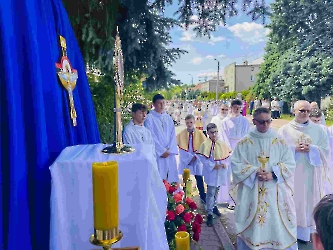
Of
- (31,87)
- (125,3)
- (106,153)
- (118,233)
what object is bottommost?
(118,233)

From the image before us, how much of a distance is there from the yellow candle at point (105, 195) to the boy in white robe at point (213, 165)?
175 inches

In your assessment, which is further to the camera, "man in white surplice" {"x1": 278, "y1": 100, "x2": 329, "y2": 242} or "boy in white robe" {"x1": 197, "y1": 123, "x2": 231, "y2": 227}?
"boy in white robe" {"x1": 197, "y1": 123, "x2": 231, "y2": 227}

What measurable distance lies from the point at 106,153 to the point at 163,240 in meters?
0.51

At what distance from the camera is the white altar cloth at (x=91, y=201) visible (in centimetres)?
133

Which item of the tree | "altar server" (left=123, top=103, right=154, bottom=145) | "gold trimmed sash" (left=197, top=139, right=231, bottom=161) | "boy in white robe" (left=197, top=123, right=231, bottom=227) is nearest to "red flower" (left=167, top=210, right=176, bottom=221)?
the tree

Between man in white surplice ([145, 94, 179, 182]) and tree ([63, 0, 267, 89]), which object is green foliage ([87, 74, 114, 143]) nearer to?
man in white surplice ([145, 94, 179, 182])

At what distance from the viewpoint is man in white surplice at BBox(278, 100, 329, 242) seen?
15.1 ft

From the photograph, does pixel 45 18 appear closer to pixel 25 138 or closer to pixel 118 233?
pixel 25 138

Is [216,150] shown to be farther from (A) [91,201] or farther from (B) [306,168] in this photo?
(A) [91,201]

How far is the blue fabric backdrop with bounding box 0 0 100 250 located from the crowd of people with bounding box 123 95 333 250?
81.3 inches

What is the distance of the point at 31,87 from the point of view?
1412 mm

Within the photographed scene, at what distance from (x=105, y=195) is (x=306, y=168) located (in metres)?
4.44

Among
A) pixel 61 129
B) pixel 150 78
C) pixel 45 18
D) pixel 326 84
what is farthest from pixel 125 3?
pixel 326 84

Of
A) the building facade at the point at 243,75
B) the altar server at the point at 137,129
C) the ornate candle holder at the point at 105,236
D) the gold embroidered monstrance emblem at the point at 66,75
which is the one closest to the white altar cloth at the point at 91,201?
the ornate candle holder at the point at 105,236
